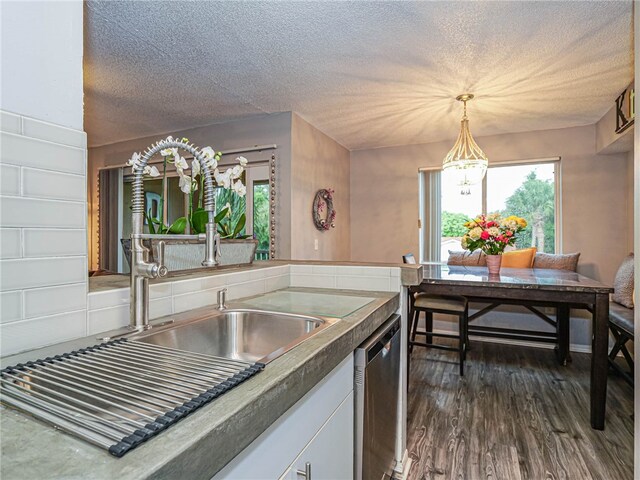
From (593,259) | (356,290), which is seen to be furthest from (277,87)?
(593,259)

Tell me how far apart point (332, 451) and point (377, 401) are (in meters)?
0.41

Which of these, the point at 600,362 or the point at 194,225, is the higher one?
the point at 194,225

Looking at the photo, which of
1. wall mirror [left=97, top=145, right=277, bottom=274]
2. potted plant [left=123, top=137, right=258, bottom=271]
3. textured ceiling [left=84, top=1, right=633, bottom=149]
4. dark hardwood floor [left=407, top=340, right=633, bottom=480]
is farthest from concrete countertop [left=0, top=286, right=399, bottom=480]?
wall mirror [left=97, top=145, right=277, bottom=274]

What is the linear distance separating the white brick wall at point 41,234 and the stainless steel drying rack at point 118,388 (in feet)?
0.44

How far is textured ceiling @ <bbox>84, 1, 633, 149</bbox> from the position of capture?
189 centimetres

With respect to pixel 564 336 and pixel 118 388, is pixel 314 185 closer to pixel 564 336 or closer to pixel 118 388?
pixel 564 336

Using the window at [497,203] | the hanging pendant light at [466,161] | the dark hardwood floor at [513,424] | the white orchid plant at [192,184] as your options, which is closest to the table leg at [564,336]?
the dark hardwood floor at [513,424]

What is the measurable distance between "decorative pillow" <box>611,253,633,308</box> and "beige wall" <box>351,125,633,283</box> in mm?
814

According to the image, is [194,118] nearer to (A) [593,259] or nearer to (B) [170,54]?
(B) [170,54]

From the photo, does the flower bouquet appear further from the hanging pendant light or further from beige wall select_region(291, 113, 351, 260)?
beige wall select_region(291, 113, 351, 260)

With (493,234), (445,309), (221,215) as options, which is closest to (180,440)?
(221,215)

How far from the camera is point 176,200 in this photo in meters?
4.20

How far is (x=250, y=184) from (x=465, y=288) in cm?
223

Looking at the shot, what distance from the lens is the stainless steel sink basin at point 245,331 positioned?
1.18m
